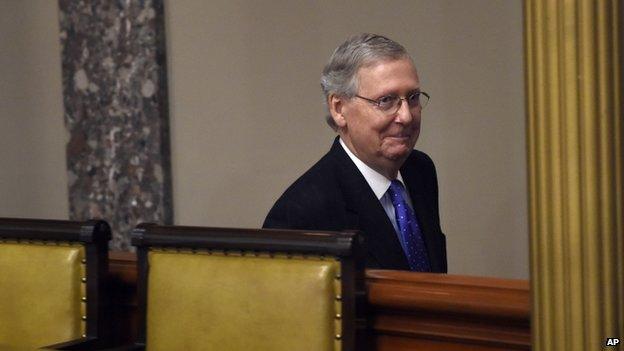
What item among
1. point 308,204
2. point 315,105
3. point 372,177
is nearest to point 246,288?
point 308,204

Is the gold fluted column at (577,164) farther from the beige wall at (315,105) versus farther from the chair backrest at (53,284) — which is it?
the beige wall at (315,105)

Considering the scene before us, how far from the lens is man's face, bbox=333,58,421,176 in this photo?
9.40 ft

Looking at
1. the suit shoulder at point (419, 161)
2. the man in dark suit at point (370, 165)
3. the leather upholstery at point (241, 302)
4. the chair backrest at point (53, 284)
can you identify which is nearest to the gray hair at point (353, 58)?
the man in dark suit at point (370, 165)

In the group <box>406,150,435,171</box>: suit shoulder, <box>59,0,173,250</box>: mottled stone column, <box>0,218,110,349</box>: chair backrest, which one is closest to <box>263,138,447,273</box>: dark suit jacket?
<box>406,150,435,171</box>: suit shoulder

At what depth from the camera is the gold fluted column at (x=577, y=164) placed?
1675mm

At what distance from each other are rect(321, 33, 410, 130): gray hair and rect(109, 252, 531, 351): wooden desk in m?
0.62

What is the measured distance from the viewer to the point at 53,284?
113 inches

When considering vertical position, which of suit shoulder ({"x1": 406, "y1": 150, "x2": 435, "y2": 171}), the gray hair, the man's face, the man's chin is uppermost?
the gray hair

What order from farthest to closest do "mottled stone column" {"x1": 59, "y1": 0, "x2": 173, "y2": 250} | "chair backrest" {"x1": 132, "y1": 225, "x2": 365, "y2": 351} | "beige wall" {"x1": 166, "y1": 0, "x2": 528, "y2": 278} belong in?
"mottled stone column" {"x1": 59, "y1": 0, "x2": 173, "y2": 250}
"beige wall" {"x1": 166, "y1": 0, "x2": 528, "y2": 278}
"chair backrest" {"x1": 132, "y1": 225, "x2": 365, "y2": 351}

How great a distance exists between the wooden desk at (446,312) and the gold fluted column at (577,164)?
20.1 inches

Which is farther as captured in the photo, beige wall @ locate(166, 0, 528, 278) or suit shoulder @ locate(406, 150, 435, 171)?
beige wall @ locate(166, 0, 528, 278)

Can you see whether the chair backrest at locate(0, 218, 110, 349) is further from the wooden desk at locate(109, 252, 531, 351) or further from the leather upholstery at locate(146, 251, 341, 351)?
the wooden desk at locate(109, 252, 531, 351)

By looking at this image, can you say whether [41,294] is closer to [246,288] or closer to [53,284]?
[53,284]

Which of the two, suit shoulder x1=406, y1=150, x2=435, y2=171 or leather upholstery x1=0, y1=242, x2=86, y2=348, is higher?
suit shoulder x1=406, y1=150, x2=435, y2=171
